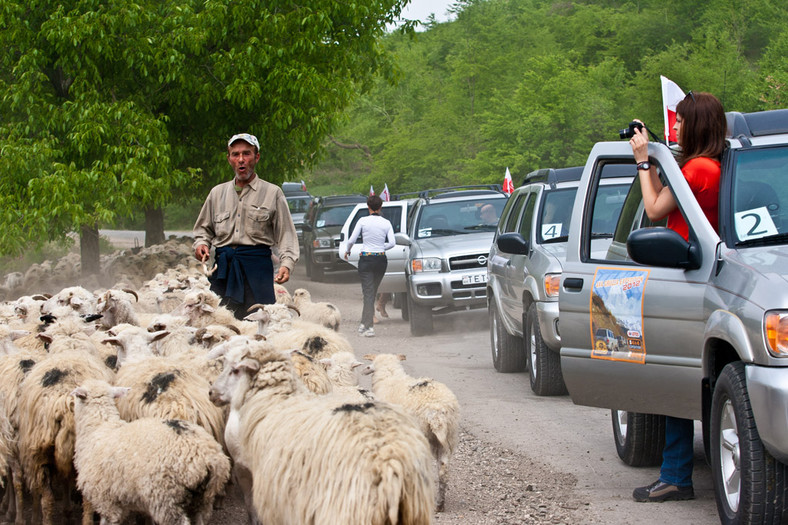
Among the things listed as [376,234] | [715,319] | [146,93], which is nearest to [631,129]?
[715,319]

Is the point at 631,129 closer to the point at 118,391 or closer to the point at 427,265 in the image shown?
the point at 118,391

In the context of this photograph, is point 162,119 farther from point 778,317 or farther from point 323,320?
point 778,317

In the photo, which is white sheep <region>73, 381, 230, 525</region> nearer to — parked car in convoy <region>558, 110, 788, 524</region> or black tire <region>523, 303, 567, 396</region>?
parked car in convoy <region>558, 110, 788, 524</region>

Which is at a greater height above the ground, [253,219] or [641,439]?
[253,219]

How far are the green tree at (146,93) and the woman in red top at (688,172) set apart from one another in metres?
11.6

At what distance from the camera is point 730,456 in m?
4.79

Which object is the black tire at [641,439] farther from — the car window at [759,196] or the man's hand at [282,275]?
the man's hand at [282,275]

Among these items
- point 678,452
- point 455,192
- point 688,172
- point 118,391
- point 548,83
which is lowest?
point 678,452

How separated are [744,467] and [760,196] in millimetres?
1565

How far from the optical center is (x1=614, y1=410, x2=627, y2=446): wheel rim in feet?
22.0

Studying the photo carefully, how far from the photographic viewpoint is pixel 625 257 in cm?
606

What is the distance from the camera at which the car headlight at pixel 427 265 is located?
1452 cm

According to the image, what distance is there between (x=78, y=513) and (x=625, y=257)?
425 cm

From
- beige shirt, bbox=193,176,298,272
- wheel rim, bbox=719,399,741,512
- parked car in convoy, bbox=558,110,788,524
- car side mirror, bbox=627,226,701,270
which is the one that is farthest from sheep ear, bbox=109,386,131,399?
wheel rim, bbox=719,399,741,512
